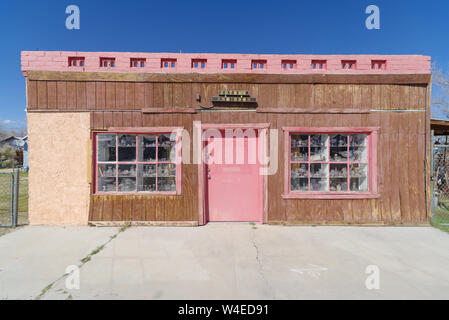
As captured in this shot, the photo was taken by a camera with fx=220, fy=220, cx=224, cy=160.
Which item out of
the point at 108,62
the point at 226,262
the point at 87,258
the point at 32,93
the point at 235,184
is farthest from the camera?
the point at 235,184

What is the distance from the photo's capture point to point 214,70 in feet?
17.7

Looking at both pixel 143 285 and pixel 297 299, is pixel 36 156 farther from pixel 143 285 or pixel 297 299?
pixel 297 299

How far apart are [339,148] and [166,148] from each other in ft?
14.4

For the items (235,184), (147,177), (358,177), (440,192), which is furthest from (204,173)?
(440,192)

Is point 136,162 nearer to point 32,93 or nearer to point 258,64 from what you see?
point 32,93

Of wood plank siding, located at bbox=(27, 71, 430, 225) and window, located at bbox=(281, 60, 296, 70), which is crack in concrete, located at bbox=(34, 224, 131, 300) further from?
window, located at bbox=(281, 60, 296, 70)

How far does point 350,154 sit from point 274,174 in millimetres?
2058

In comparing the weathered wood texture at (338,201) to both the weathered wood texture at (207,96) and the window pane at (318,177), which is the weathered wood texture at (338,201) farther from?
the window pane at (318,177)

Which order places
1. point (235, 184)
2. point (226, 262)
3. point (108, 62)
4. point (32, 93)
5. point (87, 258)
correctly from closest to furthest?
point (226, 262) → point (87, 258) → point (32, 93) → point (108, 62) → point (235, 184)

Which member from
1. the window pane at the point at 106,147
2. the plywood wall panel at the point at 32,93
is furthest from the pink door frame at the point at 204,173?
the plywood wall panel at the point at 32,93

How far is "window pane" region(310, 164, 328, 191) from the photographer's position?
221 inches

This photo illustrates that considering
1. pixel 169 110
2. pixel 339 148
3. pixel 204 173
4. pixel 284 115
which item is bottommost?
pixel 204 173

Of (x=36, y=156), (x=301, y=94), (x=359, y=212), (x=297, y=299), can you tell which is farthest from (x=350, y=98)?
(x=36, y=156)

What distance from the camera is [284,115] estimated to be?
542cm
